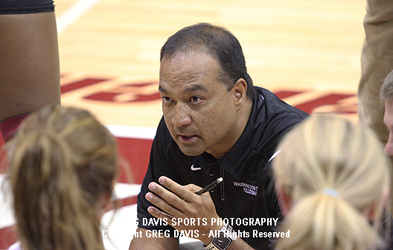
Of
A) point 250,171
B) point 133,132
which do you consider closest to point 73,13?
point 133,132

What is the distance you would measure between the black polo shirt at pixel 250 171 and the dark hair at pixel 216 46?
7.8 inches

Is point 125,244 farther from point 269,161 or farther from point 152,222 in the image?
point 269,161

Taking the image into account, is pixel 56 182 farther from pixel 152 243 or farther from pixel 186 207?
pixel 152 243

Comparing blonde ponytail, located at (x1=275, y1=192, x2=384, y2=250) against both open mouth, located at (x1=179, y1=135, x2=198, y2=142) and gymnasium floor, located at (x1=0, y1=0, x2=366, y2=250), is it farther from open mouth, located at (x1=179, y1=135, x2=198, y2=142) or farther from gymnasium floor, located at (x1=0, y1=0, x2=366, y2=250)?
gymnasium floor, located at (x1=0, y1=0, x2=366, y2=250)

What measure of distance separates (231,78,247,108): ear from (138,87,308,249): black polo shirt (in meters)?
0.07

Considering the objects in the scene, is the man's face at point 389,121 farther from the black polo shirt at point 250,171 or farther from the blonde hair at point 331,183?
the blonde hair at point 331,183

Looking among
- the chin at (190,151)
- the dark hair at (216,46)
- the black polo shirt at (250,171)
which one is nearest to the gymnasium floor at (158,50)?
the black polo shirt at (250,171)

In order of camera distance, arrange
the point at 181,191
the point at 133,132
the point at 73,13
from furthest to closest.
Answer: the point at 73,13, the point at 133,132, the point at 181,191

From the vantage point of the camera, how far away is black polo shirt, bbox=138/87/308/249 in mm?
1896

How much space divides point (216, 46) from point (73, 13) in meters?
5.07

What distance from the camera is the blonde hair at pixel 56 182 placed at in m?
1.14

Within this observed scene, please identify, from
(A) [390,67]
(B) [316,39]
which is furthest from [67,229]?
(B) [316,39]

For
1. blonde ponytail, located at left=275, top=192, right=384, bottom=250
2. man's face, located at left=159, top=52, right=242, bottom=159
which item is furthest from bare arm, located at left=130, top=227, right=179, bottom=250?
blonde ponytail, located at left=275, top=192, right=384, bottom=250

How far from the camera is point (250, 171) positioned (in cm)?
193
